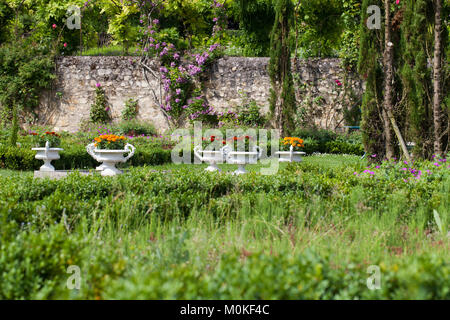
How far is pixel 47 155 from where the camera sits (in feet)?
27.2

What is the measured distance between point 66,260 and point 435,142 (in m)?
6.19

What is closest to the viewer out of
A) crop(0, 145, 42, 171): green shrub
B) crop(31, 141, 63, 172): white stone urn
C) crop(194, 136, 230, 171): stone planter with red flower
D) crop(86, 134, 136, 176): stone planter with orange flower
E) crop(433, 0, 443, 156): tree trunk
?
crop(433, 0, 443, 156): tree trunk

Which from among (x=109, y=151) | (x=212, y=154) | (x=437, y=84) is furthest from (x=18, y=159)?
(x=437, y=84)

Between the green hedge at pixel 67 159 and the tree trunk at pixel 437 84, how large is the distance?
5.30 metres

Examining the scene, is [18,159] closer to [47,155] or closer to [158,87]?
[47,155]

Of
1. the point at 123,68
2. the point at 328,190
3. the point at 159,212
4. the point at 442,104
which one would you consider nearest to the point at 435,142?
the point at 442,104

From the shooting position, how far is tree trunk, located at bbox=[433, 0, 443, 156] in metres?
6.75

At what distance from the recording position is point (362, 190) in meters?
4.33

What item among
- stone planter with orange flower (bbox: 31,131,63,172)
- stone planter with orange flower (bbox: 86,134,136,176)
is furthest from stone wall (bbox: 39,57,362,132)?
stone planter with orange flower (bbox: 86,134,136,176)

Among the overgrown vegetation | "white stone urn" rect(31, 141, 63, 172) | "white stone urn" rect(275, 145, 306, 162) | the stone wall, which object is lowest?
"white stone urn" rect(275, 145, 306, 162)

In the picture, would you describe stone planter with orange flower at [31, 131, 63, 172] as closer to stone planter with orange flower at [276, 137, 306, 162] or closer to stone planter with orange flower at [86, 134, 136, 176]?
stone planter with orange flower at [86, 134, 136, 176]

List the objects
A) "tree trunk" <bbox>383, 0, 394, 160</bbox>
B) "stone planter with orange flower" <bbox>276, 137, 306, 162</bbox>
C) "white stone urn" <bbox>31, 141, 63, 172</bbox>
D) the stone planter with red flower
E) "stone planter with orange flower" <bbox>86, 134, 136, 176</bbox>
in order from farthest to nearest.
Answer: "stone planter with orange flower" <bbox>276, 137, 306, 162</bbox> < "white stone urn" <bbox>31, 141, 63, 172</bbox> < the stone planter with red flower < "stone planter with orange flower" <bbox>86, 134, 136, 176</bbox> < "tree trunk" <bbox>383, 0, 394, 160</bbox>

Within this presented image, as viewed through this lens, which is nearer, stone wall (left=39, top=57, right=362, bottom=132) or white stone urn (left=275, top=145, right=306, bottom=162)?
white stone urn (left=275, top=145, right=306, bottom=162)

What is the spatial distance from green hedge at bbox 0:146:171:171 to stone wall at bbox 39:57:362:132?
5.16 meters
